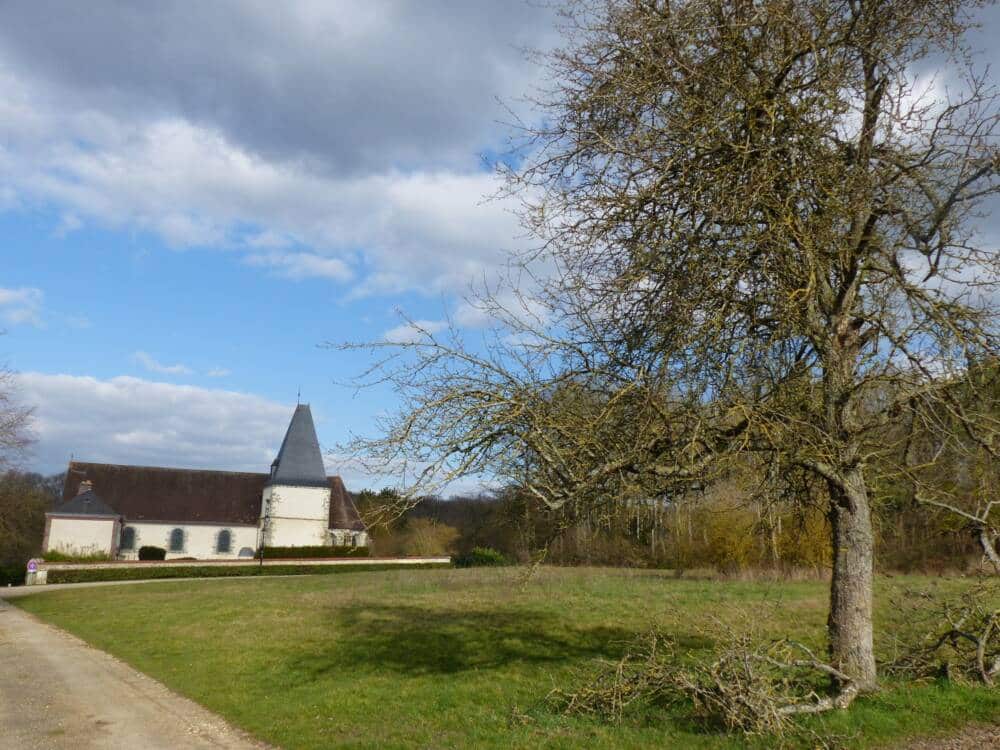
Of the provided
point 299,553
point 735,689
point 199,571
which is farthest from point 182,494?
point 735,689

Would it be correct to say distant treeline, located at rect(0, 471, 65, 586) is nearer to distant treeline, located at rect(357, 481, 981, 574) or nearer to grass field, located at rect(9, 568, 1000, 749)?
grass field, located at rect(9, 568, 1000, 749)

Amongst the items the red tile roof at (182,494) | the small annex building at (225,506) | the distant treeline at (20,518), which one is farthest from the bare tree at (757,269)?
the red tile roof at (182,494)

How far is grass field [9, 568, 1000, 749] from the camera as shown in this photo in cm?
705

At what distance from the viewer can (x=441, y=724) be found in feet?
27.8

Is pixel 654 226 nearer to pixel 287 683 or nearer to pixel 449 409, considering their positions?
pixel 449 409

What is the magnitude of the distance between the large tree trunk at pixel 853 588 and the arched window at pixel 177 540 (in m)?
58.9

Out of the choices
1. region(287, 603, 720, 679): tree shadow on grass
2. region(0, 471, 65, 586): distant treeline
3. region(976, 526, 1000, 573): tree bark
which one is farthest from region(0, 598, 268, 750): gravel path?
region(0, 471, 65, 586): distant treeline

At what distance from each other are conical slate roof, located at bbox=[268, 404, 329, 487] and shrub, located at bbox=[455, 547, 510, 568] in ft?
58.6

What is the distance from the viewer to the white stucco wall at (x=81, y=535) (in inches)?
1945

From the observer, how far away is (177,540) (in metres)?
58.5

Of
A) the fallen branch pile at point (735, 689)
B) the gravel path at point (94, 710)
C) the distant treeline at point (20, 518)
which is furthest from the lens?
the distant treeline at point (20, 518)

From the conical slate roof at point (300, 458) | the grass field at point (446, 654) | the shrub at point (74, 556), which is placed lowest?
the shrub at point (74, 556)

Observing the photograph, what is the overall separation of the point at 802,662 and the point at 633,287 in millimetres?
3739

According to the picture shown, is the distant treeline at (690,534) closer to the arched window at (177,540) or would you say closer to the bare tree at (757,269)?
the bare tree at (757,269)
